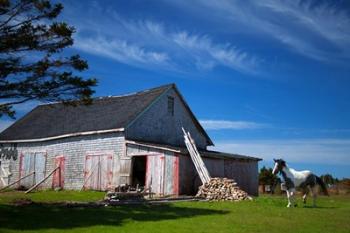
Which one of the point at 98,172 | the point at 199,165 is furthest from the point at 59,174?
the point at 199,165

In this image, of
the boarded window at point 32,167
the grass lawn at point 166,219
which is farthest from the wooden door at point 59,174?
the grass lawn at point 166,219

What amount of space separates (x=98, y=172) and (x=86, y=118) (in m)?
5.74

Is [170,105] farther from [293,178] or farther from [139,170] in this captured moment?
[293,178]

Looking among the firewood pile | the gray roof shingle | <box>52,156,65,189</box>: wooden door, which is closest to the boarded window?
<box>52,156,65,189</box>: wooden door

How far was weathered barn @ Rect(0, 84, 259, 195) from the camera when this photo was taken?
27.8 m

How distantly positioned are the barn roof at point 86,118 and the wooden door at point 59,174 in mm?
1928

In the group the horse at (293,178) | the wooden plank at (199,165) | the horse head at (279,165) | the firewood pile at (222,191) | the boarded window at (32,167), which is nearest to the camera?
the horse at (293,178)

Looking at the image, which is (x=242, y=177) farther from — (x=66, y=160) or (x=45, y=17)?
(x=45, y=17)

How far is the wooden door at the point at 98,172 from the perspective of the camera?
2953 cm

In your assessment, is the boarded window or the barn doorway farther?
the boarded window

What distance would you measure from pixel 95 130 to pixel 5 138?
1185 cm

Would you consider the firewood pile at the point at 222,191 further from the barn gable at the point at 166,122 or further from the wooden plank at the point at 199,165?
the barn gable at the point at 166,122

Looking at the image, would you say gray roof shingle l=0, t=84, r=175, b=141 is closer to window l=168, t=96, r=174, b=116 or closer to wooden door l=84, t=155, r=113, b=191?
window l=168, t=96, r=174, b=116

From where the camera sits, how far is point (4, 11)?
16.0 m
